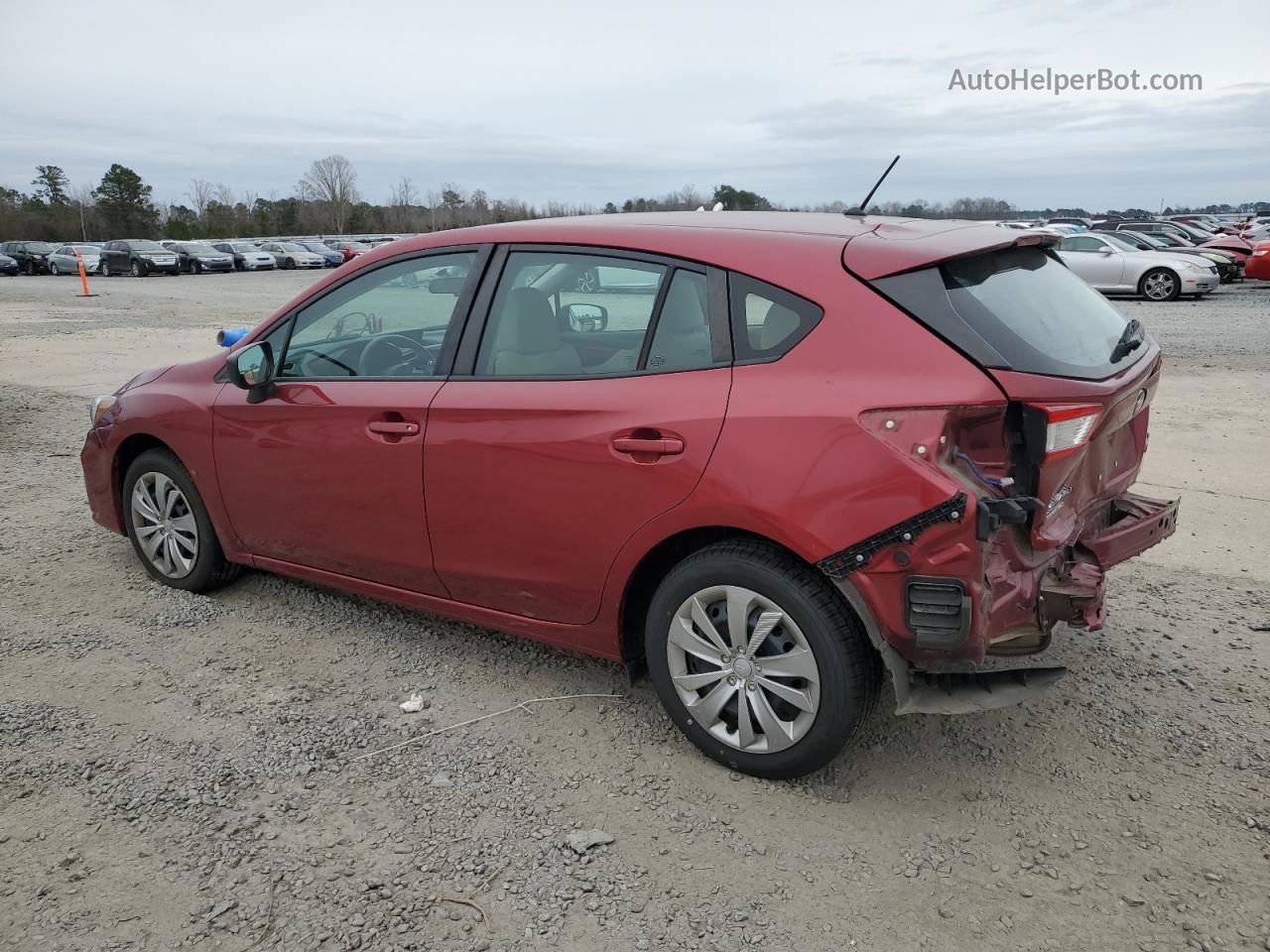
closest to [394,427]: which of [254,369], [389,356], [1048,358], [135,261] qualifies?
[389,356]

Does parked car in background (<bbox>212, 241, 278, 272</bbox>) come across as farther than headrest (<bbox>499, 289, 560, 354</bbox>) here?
Yes

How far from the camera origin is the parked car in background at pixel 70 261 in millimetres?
43031

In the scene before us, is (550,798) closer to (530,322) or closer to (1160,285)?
(530,322)

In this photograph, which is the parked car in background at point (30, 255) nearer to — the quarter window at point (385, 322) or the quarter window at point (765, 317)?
the quarter window at point (385, 322)

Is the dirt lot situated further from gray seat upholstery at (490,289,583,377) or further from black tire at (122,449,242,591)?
gray seat upholstery at (490,289,583,377)

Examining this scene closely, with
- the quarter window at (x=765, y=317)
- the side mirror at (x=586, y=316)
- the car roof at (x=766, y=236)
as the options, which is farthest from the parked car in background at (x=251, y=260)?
the quarter window at (x=765, y=317)

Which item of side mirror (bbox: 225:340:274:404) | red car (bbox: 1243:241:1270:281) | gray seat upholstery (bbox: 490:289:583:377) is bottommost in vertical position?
side mirror (bbox: 225:340:274:404)

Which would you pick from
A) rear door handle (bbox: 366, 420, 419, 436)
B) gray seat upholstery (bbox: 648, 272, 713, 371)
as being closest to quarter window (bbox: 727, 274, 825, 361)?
gray seat upholstery (bbox: 648, 272, 713, 371)

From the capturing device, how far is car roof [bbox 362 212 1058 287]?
2.95m

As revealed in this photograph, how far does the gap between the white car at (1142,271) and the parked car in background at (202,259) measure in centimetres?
3691

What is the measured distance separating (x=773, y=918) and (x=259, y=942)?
4.28 ft

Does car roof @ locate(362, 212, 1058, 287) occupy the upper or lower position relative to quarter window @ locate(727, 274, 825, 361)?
upper

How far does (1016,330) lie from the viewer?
2818 mm

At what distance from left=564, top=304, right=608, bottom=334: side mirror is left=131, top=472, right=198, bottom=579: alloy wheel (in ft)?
7.23
